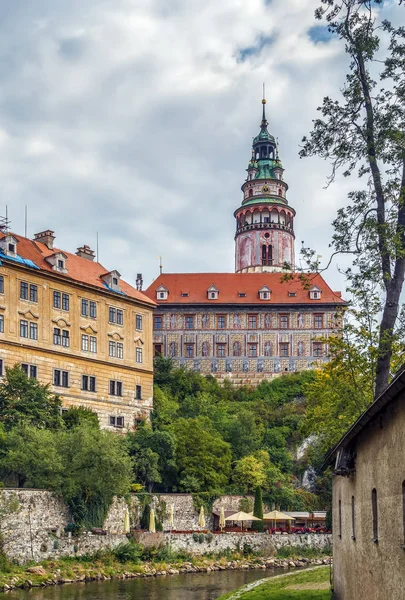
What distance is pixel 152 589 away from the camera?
33.0m

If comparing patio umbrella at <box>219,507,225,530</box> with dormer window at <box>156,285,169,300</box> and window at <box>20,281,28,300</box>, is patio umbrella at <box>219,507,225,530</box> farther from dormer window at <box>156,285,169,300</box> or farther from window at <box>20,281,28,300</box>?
dormer window at <box>156,285,169,300</box>

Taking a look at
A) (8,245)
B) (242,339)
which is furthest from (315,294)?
(8,245)

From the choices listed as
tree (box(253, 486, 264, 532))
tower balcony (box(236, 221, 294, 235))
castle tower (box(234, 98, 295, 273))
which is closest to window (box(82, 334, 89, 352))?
tree (box(253, 486, 264, 532))

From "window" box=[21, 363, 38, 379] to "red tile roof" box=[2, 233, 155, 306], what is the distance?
6203 millimetres

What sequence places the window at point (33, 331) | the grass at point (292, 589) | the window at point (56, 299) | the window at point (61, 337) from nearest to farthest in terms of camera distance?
→ the grass at point (292, 589), the window at point (33, 331), the window at point (61, 337), the window at point (56, 299)

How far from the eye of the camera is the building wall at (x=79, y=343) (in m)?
50.6

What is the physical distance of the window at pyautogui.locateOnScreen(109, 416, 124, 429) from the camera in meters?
56.4

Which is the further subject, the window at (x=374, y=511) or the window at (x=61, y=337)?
the window at (x=61, y=337)

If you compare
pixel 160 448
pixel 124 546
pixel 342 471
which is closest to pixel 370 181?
pixel 342 471

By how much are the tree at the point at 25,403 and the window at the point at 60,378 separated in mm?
4308

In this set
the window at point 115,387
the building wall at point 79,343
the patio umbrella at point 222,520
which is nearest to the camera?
the patio umbrella at point 222,520

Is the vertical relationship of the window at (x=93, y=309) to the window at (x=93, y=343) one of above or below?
above

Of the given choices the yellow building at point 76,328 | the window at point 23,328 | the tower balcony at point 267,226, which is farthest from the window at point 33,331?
the tower balcony at point 267,226

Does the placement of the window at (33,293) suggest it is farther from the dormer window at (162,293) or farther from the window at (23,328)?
the dormer window at (162,293)
